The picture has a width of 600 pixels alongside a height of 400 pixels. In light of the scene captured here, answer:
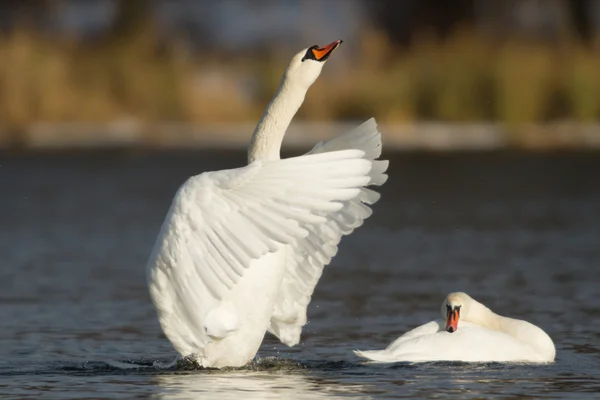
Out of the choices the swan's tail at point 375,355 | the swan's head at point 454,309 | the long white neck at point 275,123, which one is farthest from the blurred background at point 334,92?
the swan's tail at point 375,355

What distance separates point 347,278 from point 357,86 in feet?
46.4

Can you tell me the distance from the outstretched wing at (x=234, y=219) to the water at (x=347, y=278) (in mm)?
567

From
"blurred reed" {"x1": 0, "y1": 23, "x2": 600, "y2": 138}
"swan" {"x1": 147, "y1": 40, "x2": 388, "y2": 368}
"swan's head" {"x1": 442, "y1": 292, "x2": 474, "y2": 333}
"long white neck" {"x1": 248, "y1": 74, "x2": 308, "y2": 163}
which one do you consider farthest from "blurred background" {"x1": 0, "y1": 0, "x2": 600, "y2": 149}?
"long white neck" {"x1": 248, "y1": 74, "x2": 308, "y2": 163}

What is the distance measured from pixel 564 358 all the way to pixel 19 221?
9.54 m

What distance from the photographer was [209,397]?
30.3 feet

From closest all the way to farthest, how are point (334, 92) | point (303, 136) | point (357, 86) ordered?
point (303, 136)
point (357, 86)
point (334, 92)

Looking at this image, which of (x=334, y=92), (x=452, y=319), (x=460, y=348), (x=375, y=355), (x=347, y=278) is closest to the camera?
(x=375, y=355)

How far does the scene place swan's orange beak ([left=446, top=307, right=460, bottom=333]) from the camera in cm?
1085

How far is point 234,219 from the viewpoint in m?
9.52

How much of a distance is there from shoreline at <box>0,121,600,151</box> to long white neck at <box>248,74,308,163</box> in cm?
1577

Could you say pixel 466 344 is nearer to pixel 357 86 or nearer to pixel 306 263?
pixel 306 263

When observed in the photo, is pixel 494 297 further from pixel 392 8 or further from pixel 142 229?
pixel 392 8

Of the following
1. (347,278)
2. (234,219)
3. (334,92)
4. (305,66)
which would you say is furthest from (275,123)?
(334,92)

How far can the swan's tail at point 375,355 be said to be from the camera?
10.1 m
